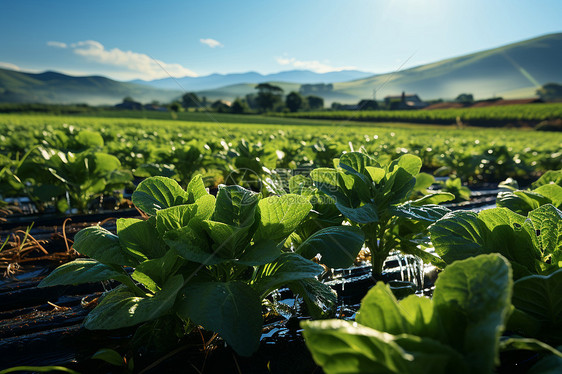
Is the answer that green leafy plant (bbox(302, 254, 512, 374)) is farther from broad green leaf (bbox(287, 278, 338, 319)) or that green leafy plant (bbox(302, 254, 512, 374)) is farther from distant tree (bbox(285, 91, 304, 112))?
distant tree (bbox(285, 91, 304, 112))

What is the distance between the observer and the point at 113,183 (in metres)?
3.13

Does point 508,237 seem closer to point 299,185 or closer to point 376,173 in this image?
point 376,173

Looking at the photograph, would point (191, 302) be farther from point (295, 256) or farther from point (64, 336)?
point (64, 336)

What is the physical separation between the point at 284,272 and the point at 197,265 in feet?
1.08

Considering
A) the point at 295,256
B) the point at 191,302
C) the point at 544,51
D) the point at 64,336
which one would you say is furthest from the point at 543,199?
the point at 544,51

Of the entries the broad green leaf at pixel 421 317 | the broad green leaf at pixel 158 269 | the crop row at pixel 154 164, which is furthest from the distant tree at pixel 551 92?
the broad green leaf at pixel 158 269

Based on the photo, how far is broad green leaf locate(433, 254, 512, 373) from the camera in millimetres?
592

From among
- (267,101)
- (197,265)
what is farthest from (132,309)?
(267,101)

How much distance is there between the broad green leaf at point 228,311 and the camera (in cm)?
88

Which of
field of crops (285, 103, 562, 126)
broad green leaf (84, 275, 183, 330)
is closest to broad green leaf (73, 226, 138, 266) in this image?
broad green leaf (84, 275, 183, 330)

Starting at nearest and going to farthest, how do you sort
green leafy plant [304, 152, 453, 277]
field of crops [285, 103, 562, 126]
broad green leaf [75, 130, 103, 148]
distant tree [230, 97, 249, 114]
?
green leafy plant [304, 152, 453, 277] → broad green leaf [75, 130, 103, 148] → field of crops [285, 103, 562, 126] → distant tree [230, 97, 249, 114]

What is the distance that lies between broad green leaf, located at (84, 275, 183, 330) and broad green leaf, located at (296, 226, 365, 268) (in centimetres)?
48

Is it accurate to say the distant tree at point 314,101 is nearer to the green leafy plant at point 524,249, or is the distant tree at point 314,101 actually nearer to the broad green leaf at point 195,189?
the broad green leaf at point 195,189

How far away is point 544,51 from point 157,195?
226694mm
